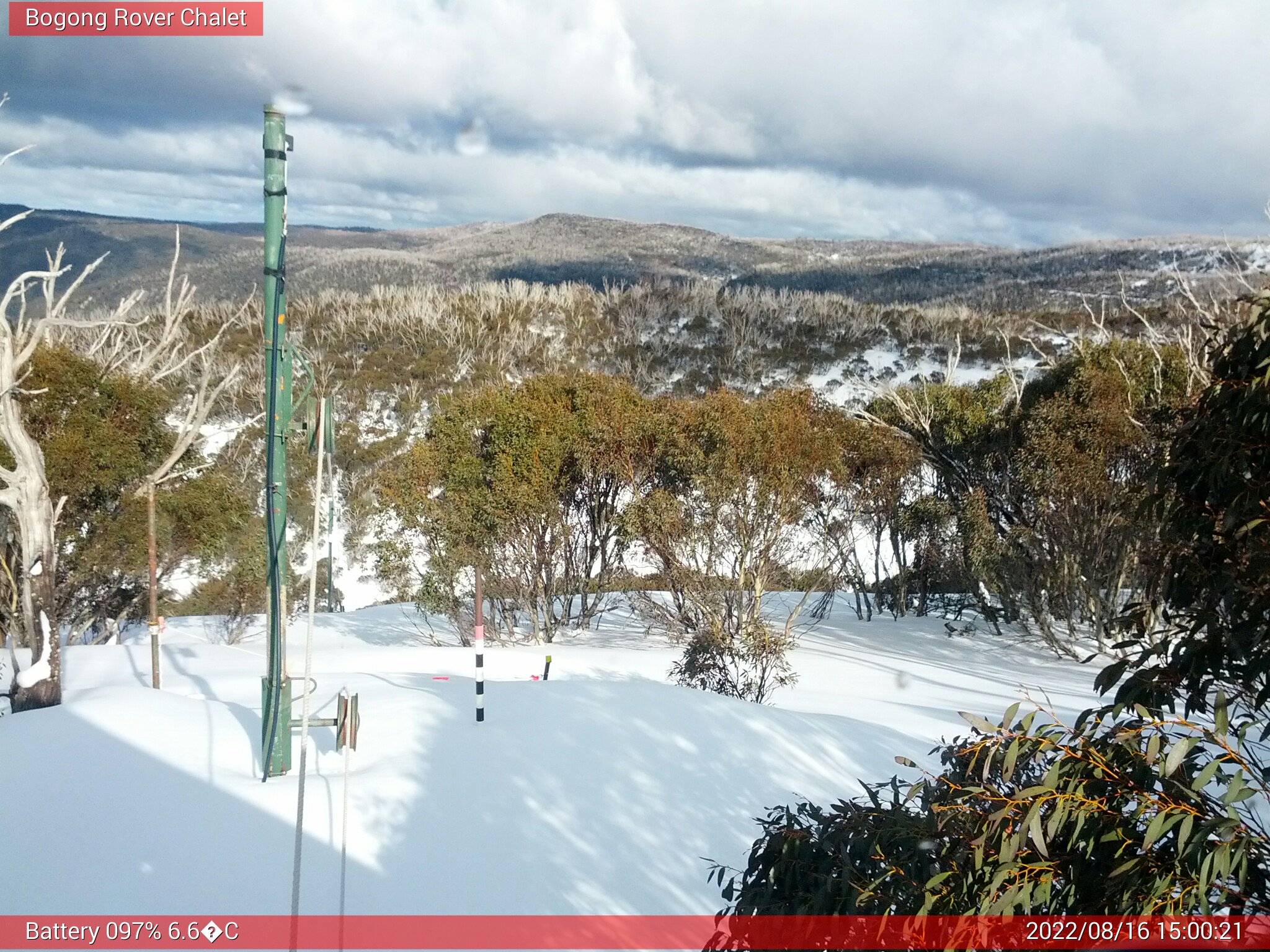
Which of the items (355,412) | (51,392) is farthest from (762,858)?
(355,412)

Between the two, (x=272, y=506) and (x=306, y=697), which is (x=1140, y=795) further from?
(x=272, y=506)

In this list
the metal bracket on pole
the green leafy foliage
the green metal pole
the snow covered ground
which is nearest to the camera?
the green leafy foliage

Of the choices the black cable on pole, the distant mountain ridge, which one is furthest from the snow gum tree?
the distant mountain ridge

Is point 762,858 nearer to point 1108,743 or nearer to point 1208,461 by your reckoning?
point 1108,743

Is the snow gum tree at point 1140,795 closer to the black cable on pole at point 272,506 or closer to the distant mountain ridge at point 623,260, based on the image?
the black cable on pole at point 272,506

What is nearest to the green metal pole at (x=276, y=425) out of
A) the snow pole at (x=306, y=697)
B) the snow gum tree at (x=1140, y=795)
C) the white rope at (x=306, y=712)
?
the snow pole at (x=306, y=697)

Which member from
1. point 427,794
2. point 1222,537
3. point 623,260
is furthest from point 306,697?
point 623,260

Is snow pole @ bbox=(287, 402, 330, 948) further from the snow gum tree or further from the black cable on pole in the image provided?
the snow gum tree
